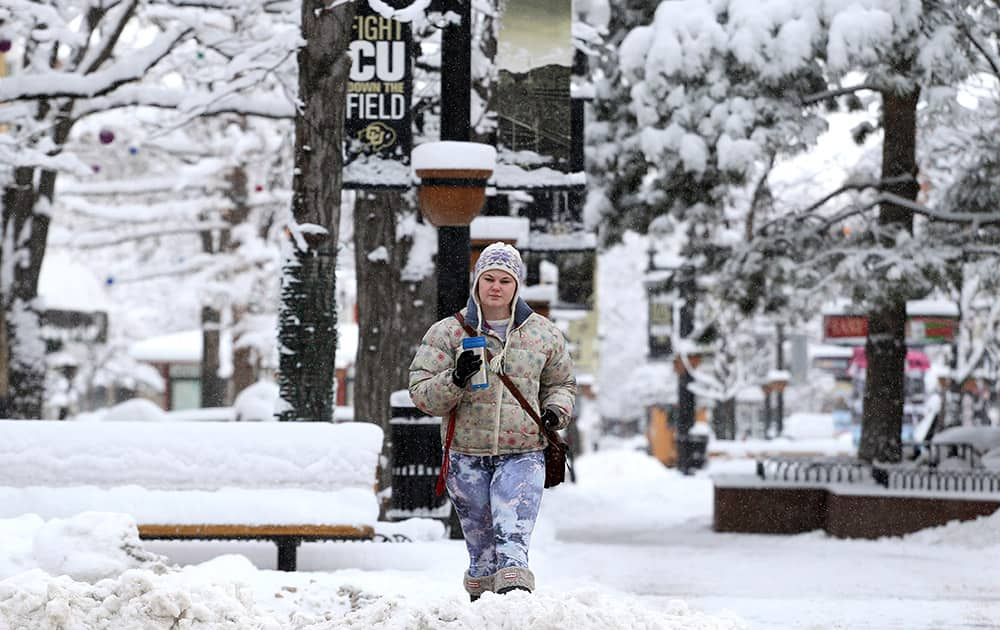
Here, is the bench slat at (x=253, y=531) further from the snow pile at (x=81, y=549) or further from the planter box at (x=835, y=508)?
the planter box at (x=835, y=508)

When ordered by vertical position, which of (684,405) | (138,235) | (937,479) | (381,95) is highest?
(138,235)

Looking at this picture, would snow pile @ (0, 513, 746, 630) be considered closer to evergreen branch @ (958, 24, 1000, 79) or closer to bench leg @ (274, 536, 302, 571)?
bench leg @ (274, 536, 302, 571)

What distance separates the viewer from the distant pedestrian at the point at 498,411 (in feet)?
20.9

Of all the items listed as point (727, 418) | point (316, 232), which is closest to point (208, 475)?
point (316, 232)

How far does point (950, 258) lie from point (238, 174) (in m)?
17.2

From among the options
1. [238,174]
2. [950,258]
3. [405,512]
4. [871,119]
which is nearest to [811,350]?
[238,174]

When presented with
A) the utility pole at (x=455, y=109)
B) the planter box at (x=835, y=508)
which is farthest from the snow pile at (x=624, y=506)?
the utility pole at (x=455, y=109)

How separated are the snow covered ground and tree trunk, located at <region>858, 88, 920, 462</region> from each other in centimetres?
264

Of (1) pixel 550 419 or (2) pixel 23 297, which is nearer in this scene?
(1) pixel 550 419

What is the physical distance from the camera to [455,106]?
10.3 metres

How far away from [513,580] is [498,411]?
727 millimetres

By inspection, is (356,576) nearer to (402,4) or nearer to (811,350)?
(402,4)

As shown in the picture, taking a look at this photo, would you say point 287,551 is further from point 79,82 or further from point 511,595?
point 79,82

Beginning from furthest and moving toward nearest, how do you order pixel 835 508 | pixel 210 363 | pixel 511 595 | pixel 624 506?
pixel 210 363, pixel 624 506, pixel 835 508, pixel 511 595
